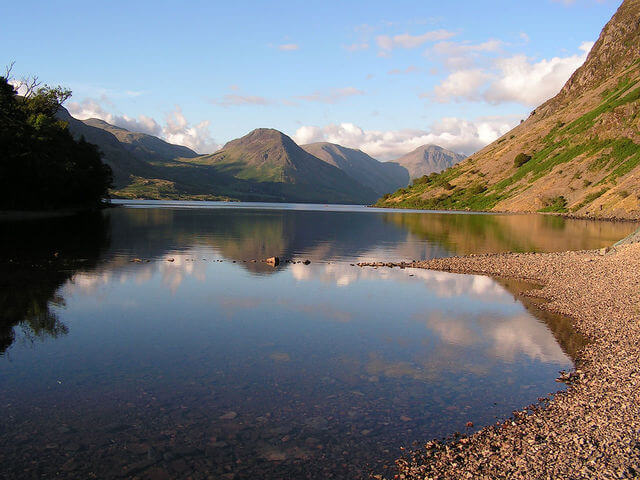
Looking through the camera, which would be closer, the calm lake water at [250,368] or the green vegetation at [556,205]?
the calm lake water at [250,368]

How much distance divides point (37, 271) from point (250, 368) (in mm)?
31995

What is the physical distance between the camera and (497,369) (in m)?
22.0

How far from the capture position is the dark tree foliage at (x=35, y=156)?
10262 centimetres

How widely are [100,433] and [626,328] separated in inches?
1066

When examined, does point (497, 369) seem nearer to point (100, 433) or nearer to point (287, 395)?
point (287, 395)

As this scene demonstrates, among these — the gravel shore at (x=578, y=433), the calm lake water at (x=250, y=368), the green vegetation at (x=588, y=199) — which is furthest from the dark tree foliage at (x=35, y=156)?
the green vegetation at (x=588, y=199)

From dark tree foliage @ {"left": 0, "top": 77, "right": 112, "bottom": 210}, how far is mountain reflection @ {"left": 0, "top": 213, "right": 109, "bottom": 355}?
2732cm

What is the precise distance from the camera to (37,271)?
143 ft

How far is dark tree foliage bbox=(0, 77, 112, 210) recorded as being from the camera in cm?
10262

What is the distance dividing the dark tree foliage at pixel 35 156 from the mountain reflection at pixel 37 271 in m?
27.3

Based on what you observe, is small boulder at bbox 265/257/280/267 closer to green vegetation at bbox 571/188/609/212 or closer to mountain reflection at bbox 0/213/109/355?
mountain reflection at bbox 0/213/109/355

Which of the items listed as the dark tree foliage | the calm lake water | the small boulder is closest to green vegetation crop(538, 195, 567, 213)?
the calm lake water

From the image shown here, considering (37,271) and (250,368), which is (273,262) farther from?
(250,368)

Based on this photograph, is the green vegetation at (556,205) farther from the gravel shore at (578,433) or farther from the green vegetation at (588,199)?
the gravel shore at (578,433)
